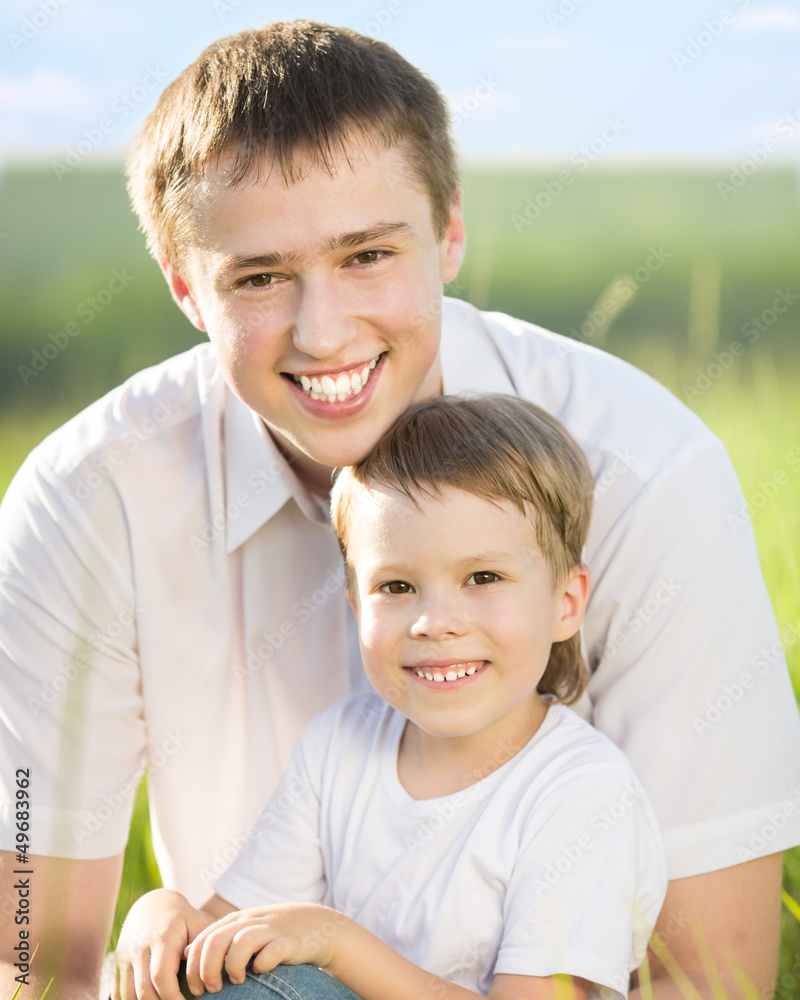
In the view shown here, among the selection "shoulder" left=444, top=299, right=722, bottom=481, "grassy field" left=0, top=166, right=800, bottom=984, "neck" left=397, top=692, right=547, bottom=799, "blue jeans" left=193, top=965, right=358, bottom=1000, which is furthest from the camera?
"grassy field" left=0, top=166, right=800, bottom=984

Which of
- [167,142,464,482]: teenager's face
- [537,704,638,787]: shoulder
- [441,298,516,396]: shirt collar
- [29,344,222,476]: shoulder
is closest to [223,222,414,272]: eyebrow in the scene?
[167,142,464,482]: teenager's face

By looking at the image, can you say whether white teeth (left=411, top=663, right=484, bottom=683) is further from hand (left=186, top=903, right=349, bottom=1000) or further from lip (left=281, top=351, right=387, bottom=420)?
lip (left=281, top=351, right=387, bottom=420)

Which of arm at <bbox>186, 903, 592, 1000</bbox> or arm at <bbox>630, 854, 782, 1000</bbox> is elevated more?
arm at <bbox>186, 903, 592, 1000</bbox>

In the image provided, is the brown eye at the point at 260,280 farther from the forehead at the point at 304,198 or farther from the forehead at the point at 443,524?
the forehead at the point at 443,524

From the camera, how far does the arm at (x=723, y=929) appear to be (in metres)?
1.84

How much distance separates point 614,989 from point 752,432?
122 inches

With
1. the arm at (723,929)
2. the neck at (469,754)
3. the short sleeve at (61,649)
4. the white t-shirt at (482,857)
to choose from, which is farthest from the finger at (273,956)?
the short sleeve at (61,649)

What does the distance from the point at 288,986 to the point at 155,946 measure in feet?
0.76

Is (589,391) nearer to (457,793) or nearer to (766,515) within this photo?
(457,793)

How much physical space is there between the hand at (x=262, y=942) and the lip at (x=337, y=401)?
0.82m

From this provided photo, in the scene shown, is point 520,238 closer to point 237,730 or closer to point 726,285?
point 726,285

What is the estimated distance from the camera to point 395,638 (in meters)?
1.67

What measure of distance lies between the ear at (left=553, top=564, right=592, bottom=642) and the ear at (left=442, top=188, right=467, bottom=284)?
703mm

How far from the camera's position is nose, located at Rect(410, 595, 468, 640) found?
161 cm
